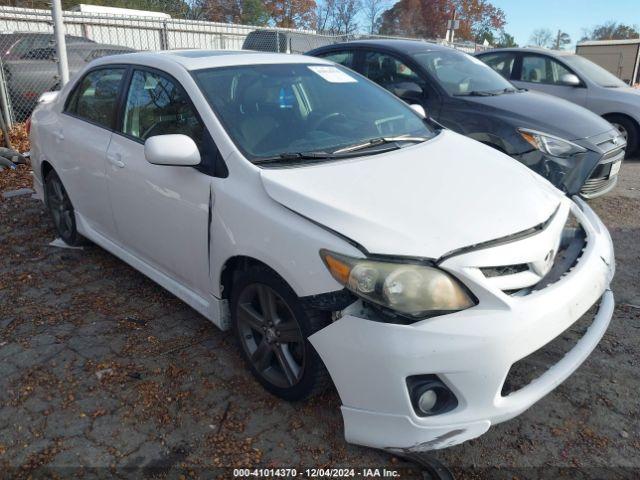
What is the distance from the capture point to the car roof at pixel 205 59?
10.3 ft

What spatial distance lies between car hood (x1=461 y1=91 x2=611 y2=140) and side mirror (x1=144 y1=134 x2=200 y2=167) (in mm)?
3362

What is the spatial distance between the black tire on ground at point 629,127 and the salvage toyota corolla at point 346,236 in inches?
230

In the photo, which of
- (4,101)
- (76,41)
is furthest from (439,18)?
(4,101)

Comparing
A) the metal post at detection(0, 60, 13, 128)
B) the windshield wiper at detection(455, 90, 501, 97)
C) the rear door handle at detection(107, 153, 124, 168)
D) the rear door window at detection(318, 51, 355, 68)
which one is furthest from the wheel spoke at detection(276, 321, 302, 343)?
the metal post at detection(0, 60, 13, 128)

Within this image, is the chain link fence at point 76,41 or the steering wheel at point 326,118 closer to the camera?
the steering wheel at point 326,118

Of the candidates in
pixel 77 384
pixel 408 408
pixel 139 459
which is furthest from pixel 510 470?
pixel 77 384

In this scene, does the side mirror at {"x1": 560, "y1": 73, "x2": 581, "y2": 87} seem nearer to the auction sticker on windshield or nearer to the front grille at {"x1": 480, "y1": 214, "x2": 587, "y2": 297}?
the auction sticker on windshield

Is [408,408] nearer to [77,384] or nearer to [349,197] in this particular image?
[349,197]

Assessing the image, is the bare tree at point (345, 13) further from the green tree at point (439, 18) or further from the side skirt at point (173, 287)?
the side skirt at point (173, 287)

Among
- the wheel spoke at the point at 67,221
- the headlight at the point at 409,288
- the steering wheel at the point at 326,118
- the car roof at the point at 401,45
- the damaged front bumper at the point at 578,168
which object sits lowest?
the wheel spoke at the point at 67,221

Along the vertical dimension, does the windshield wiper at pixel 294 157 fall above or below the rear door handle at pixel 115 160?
above

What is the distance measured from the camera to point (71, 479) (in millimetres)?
2184

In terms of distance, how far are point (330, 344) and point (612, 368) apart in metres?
1.72

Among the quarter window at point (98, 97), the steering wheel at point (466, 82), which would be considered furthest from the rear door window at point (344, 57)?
the quarter window at point (98, 97)
